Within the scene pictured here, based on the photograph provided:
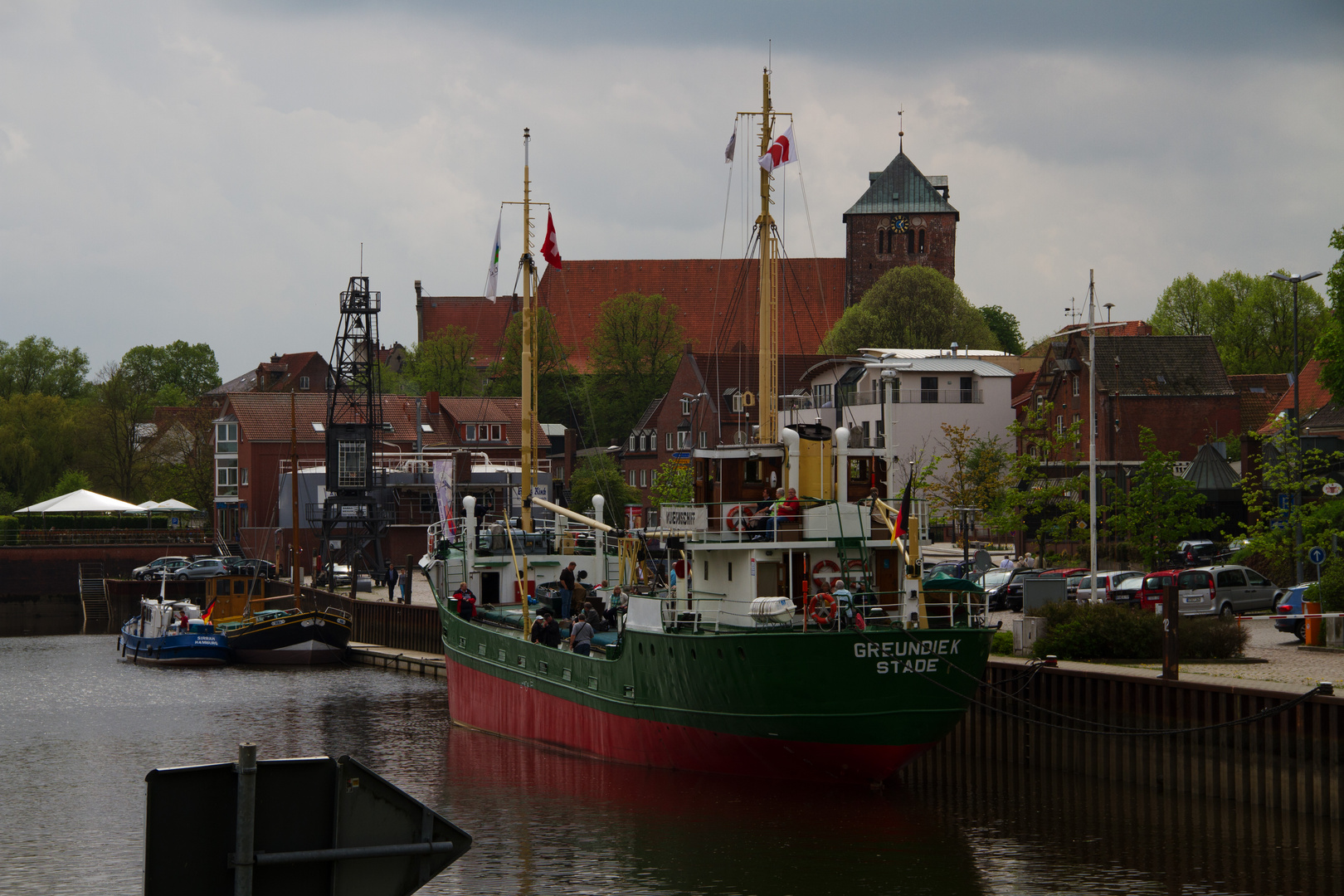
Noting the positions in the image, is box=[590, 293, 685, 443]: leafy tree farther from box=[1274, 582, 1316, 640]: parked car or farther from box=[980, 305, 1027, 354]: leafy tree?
box=[1274, 582, 1316, 640]: parked car

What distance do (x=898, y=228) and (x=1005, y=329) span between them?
19029 mm

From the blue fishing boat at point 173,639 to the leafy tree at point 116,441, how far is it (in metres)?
51.3

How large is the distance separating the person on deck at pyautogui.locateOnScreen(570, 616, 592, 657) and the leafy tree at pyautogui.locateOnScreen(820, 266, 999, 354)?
78.2 m

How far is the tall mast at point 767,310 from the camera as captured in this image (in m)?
30.7

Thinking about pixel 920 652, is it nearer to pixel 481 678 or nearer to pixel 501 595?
pixel 481 678

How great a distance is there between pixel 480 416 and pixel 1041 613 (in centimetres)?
7316

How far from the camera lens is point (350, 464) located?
267 ft

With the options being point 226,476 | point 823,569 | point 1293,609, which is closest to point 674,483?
point 226,476

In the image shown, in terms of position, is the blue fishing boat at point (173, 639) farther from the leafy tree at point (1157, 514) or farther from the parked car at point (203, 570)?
the leafy tree at point (1157, 514)

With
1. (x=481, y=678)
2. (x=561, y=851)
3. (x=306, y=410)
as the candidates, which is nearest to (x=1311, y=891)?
(x=561, y=851)

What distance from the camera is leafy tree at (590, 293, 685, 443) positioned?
123938mm

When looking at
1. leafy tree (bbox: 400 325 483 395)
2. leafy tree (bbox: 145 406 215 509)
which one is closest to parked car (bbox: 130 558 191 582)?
leafy tree (bbox: 145 406 215 509)

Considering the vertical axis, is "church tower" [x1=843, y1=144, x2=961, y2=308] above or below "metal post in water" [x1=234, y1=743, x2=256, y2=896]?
above

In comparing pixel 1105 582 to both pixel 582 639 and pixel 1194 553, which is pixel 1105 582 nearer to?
pixel 1194 553
